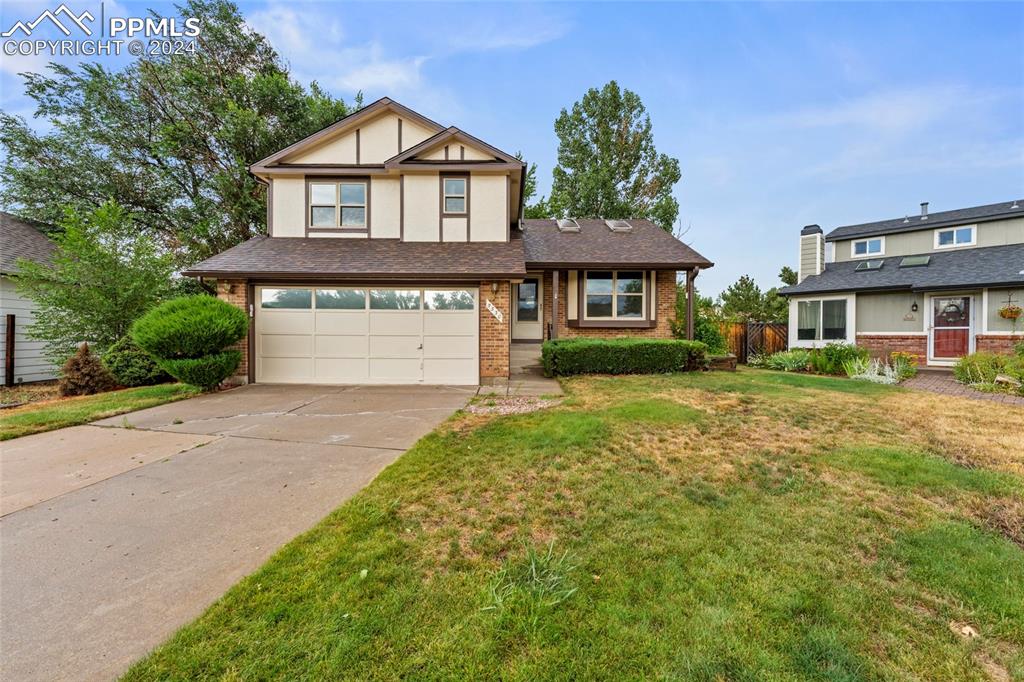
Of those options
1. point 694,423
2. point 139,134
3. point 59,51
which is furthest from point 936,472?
point 139,134

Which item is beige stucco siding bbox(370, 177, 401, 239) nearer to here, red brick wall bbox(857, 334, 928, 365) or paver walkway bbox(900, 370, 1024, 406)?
paver walkway bbox(900, 370, 1024, 406)

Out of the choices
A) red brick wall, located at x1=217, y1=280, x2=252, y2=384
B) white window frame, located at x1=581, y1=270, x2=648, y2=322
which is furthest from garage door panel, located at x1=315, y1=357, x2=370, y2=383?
white window frame, located at x1=581, y1=270, x2=648, y2=322

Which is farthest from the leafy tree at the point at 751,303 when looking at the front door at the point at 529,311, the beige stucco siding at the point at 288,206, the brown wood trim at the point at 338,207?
the beige stucco siding at the point at 288,206

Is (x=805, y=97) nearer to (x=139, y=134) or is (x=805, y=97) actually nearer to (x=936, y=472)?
(x=936, y=472)

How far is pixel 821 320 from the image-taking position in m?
14.9

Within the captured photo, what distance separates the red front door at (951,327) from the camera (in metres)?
12.5

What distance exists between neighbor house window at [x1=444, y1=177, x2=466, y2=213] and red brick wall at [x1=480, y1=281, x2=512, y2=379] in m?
2.81

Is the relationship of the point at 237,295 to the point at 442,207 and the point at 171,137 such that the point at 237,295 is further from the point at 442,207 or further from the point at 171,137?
the point at 171,137

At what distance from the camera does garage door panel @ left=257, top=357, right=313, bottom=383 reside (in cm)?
932

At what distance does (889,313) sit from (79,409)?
2136cm

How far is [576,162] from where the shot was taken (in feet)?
70.1

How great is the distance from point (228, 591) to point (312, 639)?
747 mm

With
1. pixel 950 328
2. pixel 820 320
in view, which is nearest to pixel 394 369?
pixel 820 320

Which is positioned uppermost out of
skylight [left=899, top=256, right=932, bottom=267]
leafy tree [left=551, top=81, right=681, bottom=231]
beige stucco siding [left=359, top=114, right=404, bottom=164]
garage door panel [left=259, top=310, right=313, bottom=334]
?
leafy tree [left=551, top=81, right=681, bottom=231]
